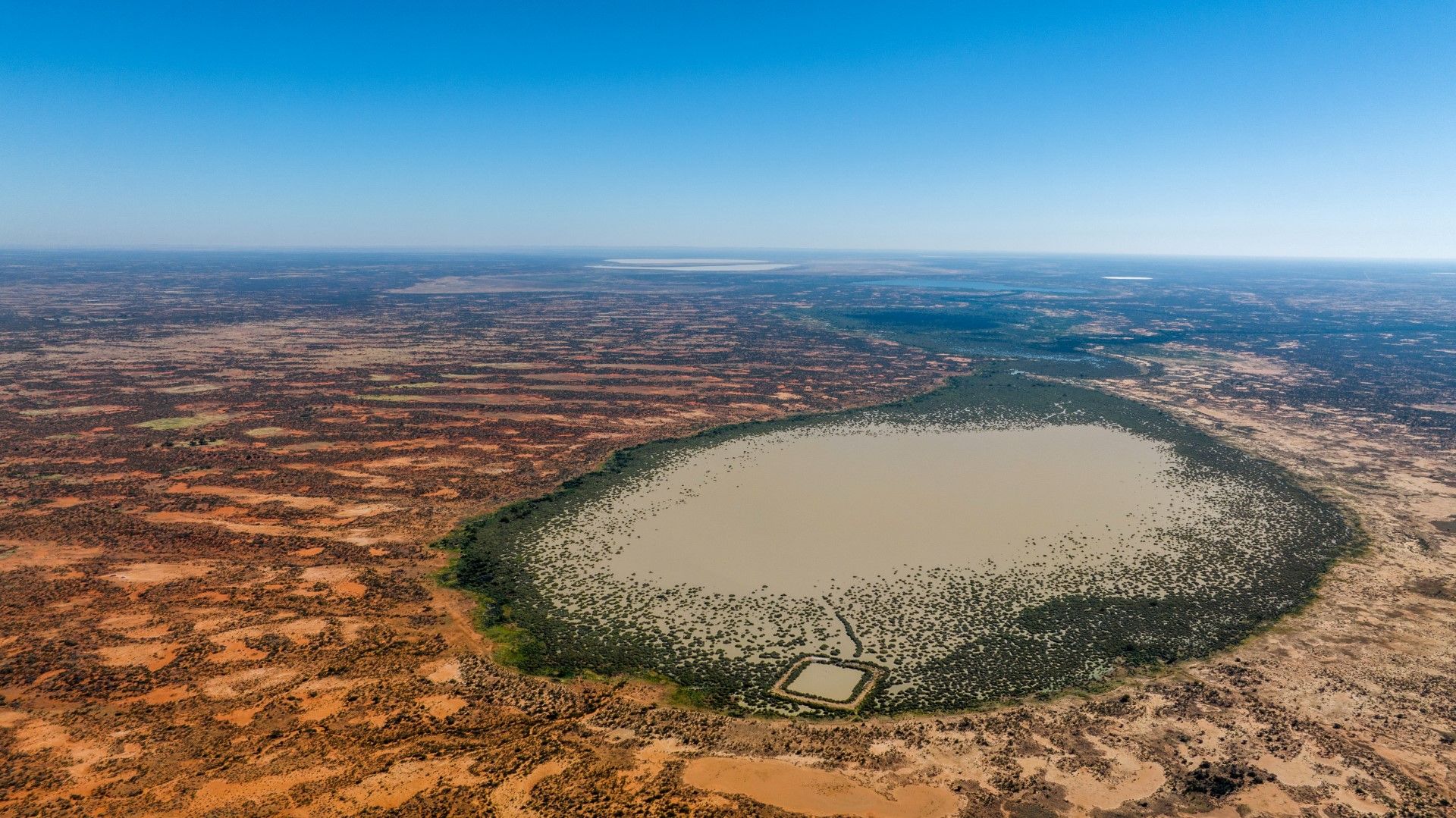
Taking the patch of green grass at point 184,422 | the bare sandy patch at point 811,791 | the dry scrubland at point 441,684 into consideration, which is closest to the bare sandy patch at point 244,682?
the dry scrubland at point 441,684

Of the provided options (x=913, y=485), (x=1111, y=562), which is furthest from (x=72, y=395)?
(x=1111, y=562)

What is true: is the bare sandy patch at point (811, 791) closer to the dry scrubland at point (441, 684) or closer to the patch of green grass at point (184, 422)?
the dry scrubland at point (441, 684)

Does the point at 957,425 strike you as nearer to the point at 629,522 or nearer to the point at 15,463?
the point at 629,522

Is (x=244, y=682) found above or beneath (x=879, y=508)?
beneath

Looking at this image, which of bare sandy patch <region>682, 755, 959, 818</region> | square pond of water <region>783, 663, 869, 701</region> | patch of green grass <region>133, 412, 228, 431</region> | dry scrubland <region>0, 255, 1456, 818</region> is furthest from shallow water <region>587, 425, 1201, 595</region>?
patch of green grass <region>133, 412, 228, 431</region>

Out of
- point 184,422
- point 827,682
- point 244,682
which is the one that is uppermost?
point 184,422

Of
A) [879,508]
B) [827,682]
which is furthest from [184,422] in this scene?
[827,682]

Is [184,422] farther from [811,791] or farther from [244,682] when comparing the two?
A: [811,791]

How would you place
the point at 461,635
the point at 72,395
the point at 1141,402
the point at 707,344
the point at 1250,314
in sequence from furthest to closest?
the point at 1250,314, the point at 707,344, the point at 1141,402, the point at 72,395, the point at 461,635
